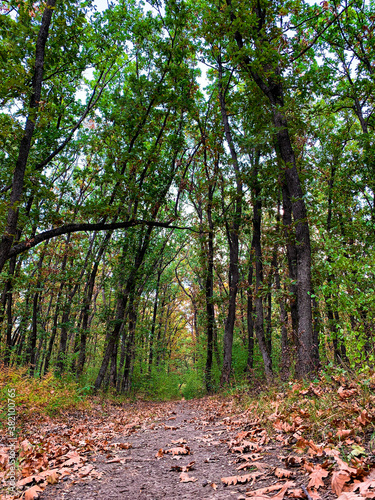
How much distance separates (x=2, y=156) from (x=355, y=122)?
51.1ft

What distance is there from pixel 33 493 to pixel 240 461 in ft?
6.70

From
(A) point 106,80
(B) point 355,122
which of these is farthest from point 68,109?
(B) point 355,122

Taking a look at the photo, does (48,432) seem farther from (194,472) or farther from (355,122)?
(355,122)

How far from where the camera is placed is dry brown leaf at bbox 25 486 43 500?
2.63 metres

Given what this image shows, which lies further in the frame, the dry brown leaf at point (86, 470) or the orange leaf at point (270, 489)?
the dry brown leaf at point (86, 470)

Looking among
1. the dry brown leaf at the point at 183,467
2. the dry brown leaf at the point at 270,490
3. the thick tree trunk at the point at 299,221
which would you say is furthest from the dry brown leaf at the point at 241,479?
the thick tree trunk at the point at 299,221

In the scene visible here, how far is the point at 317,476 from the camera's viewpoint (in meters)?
2.04

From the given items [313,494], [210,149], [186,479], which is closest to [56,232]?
[186,479]

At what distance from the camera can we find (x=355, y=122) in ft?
47.5

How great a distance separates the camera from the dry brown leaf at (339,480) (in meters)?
1.80

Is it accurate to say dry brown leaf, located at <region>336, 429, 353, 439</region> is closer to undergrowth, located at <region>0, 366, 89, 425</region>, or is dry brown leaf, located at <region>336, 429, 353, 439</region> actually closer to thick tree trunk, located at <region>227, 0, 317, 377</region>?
thick tree trunk, located at <region>227, 0, 317, 377</region>

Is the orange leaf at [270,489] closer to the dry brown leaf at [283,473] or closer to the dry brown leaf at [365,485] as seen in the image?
the dry brown leaf at [283,473]

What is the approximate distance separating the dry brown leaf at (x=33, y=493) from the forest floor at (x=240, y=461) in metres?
0.01

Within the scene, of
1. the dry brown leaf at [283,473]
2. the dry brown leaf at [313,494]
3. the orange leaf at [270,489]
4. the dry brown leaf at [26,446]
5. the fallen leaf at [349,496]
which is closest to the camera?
the fallen leaf at [349,496]
